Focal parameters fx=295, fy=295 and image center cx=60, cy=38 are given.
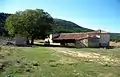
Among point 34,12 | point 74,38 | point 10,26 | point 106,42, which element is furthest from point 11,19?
point 106,42

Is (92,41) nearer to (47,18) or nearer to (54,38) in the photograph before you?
(47,18)

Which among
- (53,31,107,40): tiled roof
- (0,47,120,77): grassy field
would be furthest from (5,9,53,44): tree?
(0,47,120,77): grassy field

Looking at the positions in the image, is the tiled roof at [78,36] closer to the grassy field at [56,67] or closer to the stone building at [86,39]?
the stone building at [86,39]

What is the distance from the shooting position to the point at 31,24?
78.3 metres

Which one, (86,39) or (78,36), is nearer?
(86,39)

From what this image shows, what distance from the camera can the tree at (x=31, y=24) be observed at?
78.5 metres

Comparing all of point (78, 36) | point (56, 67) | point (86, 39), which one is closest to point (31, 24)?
point (86, 39)

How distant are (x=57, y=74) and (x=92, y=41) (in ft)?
195

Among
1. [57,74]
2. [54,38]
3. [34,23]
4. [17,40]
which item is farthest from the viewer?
[54,38]

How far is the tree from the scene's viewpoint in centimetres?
7850

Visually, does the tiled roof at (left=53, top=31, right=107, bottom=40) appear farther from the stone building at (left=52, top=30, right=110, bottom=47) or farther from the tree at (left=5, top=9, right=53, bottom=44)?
the tree at (left=5, top=9, right=53, bottom=44)

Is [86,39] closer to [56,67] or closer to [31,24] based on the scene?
[31,24]

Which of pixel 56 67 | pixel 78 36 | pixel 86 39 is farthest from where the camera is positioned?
pixel 78 36

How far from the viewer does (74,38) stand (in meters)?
86.6
